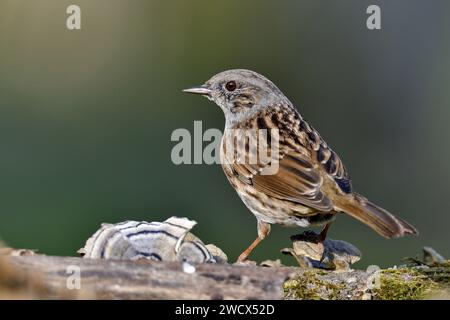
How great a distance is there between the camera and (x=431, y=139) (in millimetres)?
10641

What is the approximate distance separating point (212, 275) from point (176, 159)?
18.6 feet

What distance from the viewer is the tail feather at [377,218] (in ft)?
15.3

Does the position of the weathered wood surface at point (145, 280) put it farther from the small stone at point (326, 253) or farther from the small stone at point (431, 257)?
the small stone at point (431, 257)

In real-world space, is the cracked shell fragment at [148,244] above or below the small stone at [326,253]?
above

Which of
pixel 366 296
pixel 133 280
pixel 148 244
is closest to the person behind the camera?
pixel 133 280

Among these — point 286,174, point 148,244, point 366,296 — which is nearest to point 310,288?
point 366,296

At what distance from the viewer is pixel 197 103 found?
10.3m

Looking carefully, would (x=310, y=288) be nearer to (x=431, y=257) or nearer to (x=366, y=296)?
(x=366, y=296)

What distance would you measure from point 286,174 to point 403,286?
4.68 feet

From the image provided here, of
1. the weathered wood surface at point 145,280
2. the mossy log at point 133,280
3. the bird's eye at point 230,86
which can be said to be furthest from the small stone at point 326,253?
the bird's eye at point 230,86

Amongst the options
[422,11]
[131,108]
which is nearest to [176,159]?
[131,108]

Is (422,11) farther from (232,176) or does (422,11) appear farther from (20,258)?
(20,258)

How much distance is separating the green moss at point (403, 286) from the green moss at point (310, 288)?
0.21 metres

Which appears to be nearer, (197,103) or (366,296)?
(366,296)
